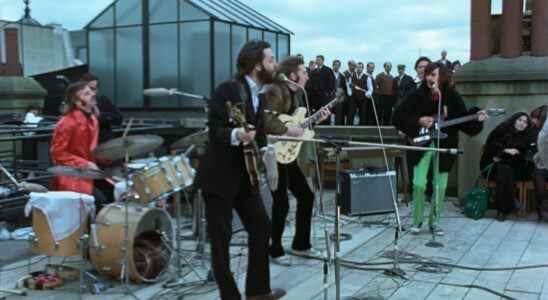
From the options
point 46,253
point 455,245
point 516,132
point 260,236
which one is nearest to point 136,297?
point 46,253

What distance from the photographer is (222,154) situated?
15.6 feet

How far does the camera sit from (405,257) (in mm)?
6648

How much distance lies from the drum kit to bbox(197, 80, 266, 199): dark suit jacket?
2.83 feet

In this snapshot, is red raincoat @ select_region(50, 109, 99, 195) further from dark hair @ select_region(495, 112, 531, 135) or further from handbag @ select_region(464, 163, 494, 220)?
dark hair @ select_region(495, 112, 531, 135)

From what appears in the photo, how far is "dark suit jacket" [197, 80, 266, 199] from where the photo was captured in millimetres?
4703

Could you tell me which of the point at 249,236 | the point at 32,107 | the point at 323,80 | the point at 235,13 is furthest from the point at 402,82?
the point at 249,236

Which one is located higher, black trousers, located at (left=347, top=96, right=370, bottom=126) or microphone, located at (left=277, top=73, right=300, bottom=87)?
microphone, located at (left=277, top=73, right=300, bottom=87)

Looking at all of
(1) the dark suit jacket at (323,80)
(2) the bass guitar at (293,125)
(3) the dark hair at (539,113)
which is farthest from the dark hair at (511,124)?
(1) the dark suit jacket at (323,80)

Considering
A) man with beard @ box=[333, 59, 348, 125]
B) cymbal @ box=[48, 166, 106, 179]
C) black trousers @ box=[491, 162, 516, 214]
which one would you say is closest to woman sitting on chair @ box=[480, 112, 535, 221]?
black trousers @ box=[491, 162, 516, 214]

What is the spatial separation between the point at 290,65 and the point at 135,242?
229cm

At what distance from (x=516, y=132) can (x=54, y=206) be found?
621 cm

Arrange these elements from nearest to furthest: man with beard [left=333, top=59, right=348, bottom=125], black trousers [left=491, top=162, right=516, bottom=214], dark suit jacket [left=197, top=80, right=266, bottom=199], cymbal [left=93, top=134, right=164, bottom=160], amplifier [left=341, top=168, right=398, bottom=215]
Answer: dark suit jacket [left=197, top=80, right=266, bottom=199], cymbal [left=93, top=134, right=164, bottom=160], amplifier [left=341, top=168, right=398, bottom=215], black trousers [left=491, top=162, right=516, bottom=214], man with beard [left=333, top=59, right=348, bottom=125]

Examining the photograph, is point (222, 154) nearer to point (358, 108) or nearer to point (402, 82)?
point (402, 82)

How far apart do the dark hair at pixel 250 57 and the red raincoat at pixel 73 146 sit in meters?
1.95
